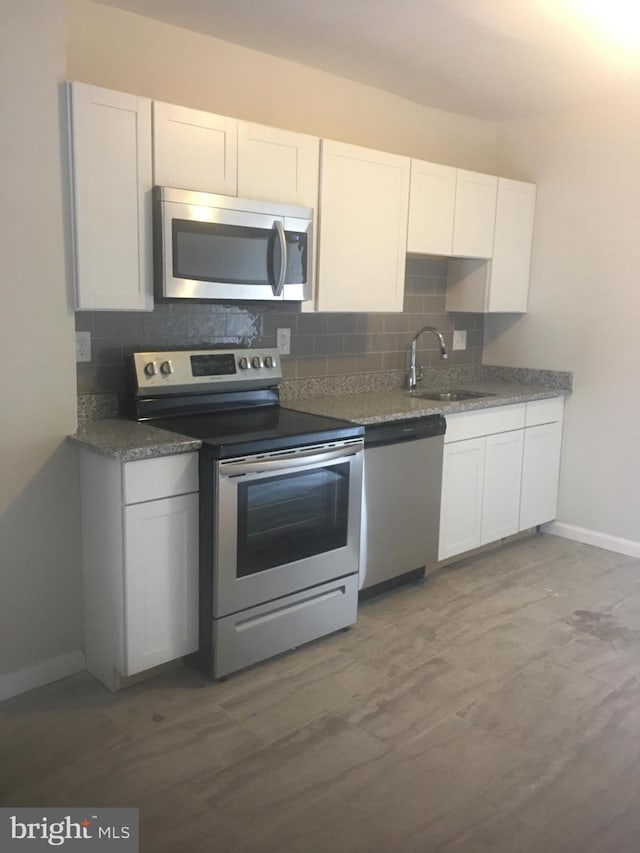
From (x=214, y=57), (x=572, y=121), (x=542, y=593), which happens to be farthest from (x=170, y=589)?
(x=572, y=121)

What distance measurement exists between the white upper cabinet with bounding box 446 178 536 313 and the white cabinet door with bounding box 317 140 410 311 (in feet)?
2.61

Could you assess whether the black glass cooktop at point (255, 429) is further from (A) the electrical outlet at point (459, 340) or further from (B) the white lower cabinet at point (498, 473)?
(A) the electrical outlet at point (459, 340)

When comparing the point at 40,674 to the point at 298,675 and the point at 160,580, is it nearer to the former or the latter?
the point at 160,580

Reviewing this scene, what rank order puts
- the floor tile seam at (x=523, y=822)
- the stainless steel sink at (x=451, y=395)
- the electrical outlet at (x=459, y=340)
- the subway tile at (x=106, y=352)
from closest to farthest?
the floor tile seam at (x=523, y=822)
the subway tile at (x=106, y=352)
the stainless steel sink at (x=451, y=395)
the electrical outlet at (x=459, y=340)

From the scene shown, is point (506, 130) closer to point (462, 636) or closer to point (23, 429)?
point (462, 636)

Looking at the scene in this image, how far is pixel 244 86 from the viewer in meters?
3.25

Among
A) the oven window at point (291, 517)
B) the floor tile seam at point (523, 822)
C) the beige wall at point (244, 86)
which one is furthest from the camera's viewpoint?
the beige wall at point (244, 86)

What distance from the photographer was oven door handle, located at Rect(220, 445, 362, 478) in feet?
8.40

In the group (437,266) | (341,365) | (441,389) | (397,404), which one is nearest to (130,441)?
(397,404)

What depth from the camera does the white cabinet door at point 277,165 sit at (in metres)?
2.91

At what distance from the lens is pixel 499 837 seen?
1.97 meters

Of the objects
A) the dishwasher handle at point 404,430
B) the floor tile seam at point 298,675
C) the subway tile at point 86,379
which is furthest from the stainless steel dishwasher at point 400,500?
the subway tile at point 86,379

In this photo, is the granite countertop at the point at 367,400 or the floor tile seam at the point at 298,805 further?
the granite countertop at the point at 367,400

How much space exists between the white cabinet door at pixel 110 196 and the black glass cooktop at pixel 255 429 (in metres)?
0.51
